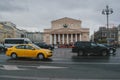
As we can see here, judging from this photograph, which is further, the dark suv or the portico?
the portico

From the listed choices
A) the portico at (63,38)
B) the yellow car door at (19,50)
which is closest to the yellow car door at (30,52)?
the yellow car door at (19,50)

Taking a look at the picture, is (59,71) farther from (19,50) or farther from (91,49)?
(91,49)

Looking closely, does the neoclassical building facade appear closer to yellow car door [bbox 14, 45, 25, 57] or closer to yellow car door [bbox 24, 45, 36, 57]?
yellow car door [bbox 14, 45, 25, 57]

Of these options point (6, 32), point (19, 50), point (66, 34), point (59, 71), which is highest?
point (6, 32)

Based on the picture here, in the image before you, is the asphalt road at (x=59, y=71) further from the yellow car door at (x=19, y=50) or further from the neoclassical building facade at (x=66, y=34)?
the neoclassical building facade at (x=66, y=34)

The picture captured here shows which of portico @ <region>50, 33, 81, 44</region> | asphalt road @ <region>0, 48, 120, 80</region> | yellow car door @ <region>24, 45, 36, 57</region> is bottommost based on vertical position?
asphalt road @ <region>0, 48, 120, 80</region>

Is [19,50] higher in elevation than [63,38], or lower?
lower

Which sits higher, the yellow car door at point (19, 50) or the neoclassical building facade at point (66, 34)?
the neoclassical building facade at point (66, 34)

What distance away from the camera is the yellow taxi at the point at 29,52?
26.5 m

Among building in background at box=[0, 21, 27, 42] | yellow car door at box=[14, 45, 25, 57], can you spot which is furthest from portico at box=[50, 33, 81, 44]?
yellow car door at box=[14, 45, 25, 57]

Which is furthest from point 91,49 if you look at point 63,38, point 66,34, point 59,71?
point 63,38

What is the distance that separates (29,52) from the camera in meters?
26.7

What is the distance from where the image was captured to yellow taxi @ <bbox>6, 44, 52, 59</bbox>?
86.8ft

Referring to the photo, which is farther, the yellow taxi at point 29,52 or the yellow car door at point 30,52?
the yellow car door at point 30,52
